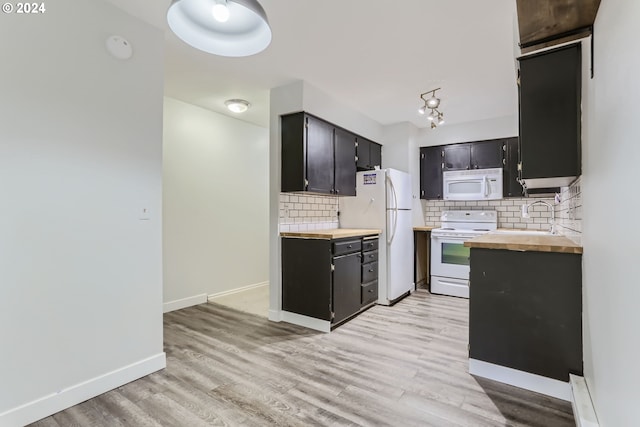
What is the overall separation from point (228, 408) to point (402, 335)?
5.77 ft

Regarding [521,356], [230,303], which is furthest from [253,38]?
[230,303]

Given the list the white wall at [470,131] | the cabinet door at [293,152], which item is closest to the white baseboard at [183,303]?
the cabinet door at [293,152]

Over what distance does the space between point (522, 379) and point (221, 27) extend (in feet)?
9.10

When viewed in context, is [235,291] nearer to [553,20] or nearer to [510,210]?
[510,210]

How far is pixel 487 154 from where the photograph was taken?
4668mm

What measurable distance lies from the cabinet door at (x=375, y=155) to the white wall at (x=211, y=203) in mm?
1680

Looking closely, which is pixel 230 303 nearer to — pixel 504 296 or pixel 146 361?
pixel 146 361

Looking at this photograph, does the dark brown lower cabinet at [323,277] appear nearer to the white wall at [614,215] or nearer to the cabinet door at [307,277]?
the cabinet door at [307,277]

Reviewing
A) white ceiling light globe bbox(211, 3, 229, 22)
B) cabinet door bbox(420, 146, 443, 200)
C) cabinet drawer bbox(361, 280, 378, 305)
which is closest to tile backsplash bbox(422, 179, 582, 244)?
cabinet door bbox(420, 146, 443, 200)

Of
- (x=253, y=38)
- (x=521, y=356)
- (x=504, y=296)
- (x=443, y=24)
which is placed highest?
(x=443, y=24)

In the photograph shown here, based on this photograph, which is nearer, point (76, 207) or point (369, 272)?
point (76, 207)

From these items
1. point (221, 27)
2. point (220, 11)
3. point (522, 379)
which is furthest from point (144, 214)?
point (522, 379)

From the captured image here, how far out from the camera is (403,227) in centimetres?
438

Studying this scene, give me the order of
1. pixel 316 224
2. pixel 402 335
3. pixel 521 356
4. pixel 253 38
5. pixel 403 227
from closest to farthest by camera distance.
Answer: pixel 253 38 < pixel 521 356 < pixel 402 335 < pixel 316 224 < pixel 403 227
